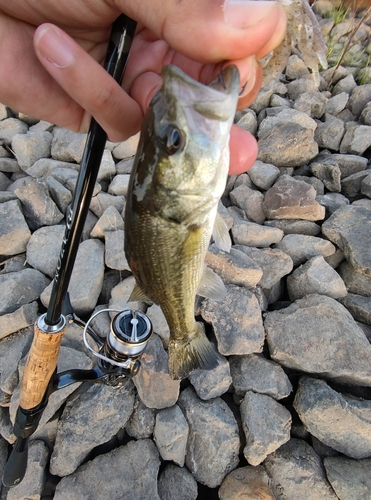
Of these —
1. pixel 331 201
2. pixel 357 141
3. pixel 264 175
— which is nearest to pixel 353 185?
pixel 331 201

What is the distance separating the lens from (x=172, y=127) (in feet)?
4.26

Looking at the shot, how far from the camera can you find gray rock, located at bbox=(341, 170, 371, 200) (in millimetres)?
3916

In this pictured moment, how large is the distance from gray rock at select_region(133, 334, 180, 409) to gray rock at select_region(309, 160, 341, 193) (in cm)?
267

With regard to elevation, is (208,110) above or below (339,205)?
above

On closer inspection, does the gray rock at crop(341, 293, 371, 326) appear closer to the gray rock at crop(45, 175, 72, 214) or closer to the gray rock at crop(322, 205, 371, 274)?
the gray rock at crop(322, 205, 371, 274)

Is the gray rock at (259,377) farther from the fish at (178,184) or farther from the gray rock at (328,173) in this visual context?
the gray rock at (328,173)

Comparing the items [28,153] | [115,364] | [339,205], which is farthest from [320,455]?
[28,153]

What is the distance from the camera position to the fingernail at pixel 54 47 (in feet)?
4.62

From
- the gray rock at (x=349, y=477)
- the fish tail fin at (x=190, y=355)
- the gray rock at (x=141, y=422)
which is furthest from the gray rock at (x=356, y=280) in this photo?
the gray rock at (x=141, y=422)

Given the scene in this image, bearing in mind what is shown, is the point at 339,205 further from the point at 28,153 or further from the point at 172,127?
the point at 28,153

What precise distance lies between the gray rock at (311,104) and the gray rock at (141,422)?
158 inches

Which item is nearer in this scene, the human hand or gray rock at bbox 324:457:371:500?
the human hand

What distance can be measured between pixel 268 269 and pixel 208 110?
2.06 metres

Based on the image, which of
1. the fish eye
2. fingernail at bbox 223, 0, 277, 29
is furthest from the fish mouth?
fingernail at bbox 223, 0, 277, 29
